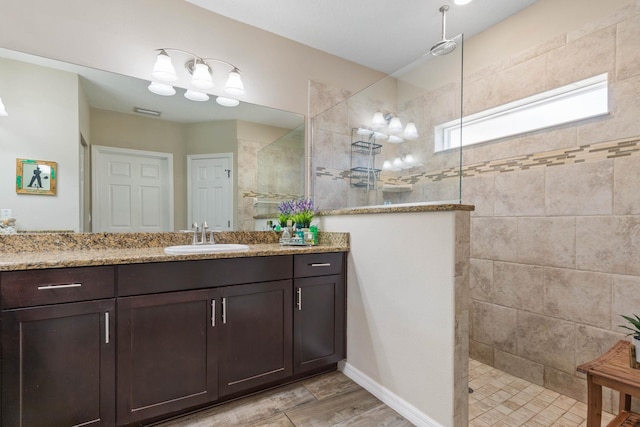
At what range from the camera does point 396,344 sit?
5.55 feet

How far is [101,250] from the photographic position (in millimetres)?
→ 1730

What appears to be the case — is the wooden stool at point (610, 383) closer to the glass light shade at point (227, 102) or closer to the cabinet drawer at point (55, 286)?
the cabinet drawer at point (55, 286)

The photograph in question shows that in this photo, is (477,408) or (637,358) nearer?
(637,358)

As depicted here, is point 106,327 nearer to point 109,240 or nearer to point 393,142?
point 109,240

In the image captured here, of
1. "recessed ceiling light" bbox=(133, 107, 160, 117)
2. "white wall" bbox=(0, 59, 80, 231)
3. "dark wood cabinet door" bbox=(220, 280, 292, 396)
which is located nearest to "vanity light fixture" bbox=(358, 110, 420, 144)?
"dark wood cabinet door" bbox=(220, 280, 292, 396)

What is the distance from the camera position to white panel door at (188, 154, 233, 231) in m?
2.09

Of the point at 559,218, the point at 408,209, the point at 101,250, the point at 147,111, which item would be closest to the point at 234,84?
the point at 147,111

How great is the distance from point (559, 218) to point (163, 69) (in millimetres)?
2724

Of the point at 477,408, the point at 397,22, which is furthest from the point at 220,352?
the point at 397,22

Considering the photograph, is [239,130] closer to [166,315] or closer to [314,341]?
[166,315]

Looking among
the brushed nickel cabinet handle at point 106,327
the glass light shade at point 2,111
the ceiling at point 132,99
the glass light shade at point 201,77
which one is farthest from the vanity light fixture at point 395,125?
the glass light shade at point 2,111

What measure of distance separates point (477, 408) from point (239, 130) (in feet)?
7.97

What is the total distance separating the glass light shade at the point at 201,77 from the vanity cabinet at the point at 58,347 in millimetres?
1368

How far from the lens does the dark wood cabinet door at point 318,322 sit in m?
1.87
